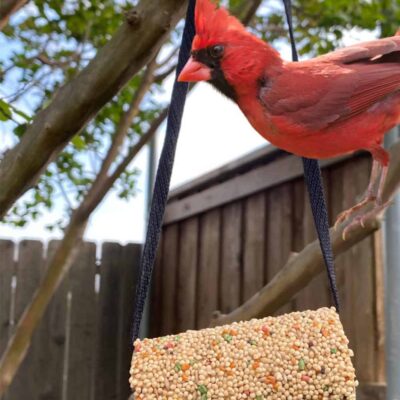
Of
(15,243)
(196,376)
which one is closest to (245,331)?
(196,376)

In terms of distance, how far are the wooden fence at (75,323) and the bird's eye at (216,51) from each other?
92.5 inches

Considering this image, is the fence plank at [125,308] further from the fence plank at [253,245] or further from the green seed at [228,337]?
the green seed at [228,337]

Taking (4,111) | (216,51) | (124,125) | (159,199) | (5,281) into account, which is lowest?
(159,199)

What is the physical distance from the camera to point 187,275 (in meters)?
2.90

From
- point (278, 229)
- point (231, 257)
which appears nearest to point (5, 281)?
point (231, 257)

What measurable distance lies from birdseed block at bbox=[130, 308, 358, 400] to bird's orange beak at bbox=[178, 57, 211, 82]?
0.85 feet

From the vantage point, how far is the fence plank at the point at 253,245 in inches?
94.4

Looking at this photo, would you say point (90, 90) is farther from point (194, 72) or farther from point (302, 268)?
point (302, 268)

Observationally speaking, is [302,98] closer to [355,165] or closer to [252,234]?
[355,165]

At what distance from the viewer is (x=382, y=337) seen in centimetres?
180

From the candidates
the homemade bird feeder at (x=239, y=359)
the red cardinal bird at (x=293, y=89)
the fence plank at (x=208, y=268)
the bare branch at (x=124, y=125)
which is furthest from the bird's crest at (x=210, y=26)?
the fence plank at (x=208, y=268)

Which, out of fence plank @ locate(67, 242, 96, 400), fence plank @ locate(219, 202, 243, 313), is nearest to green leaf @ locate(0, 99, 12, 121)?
fence plank @ locate(219, 202, 243, 313)

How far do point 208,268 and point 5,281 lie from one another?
34.3 inches

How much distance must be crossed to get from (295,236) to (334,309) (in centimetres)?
151
